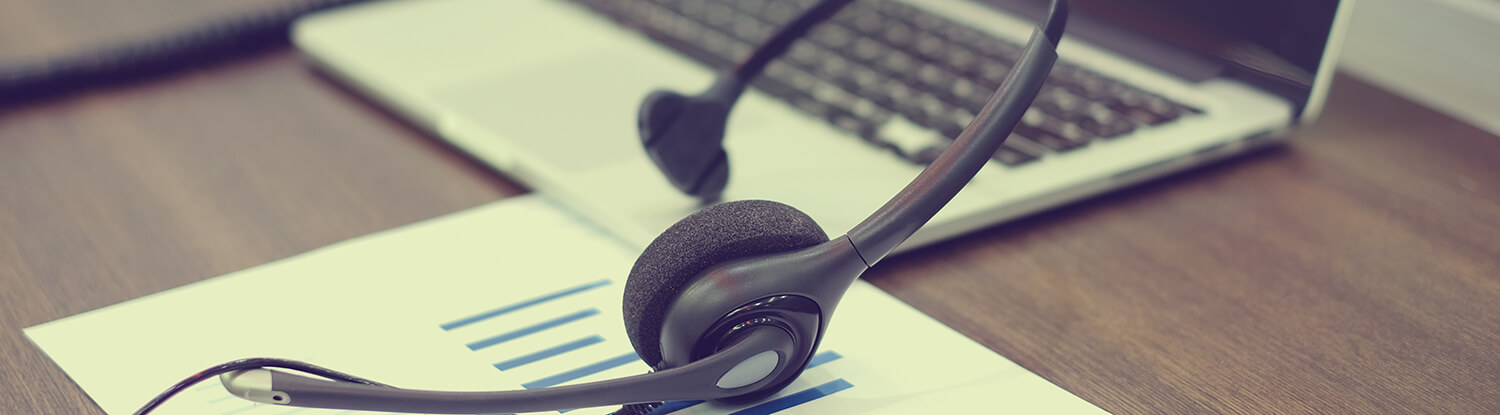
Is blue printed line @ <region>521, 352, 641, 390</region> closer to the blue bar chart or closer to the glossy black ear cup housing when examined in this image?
the blue bar chart

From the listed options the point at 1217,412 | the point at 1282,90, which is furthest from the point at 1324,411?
the point at 1282,90

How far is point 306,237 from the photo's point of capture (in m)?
0.57

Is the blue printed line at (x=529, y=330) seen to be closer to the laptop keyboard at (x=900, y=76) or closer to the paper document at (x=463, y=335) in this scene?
the paper document at (x=463, y=335)

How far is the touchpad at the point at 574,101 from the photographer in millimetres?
623

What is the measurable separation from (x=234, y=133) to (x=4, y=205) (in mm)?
125

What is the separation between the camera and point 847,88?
0.68 metres

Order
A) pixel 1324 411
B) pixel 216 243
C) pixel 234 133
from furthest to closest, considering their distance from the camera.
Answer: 1. pixel 234 133
2. pixel 216 243
3. pixel 1324 411

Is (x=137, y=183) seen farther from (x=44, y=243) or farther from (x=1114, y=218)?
(x=1114, y=218)

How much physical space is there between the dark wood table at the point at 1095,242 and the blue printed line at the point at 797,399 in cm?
7

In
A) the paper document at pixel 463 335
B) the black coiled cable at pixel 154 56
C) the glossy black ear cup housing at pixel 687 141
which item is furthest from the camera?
the black coiled cable at pixel 154 56

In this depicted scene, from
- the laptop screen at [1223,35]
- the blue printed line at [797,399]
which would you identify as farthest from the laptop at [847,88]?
the blue printed line at [797,399]

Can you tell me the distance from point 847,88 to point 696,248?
1.00ft

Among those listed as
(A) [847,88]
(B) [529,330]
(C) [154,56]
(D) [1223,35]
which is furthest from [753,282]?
(C) [154,56]

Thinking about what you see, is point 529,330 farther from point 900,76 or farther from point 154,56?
point 154,56
